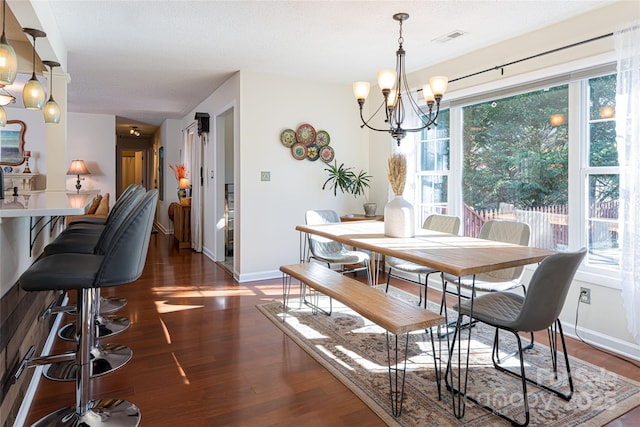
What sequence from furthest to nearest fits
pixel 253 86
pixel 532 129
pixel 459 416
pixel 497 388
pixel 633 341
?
1. pixel 253 86
2. pixel 532 129
3. pixel 633 341
4. pixel 497 388
5. pixel 459 416

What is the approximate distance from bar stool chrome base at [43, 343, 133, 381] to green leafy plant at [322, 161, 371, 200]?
3102mm

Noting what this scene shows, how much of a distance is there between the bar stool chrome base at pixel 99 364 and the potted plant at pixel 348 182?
3.09 metres

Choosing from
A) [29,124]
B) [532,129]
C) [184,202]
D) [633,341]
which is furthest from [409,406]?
[29,124]

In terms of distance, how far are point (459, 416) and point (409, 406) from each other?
9.7 inches

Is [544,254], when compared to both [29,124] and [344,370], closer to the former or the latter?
[344,370]

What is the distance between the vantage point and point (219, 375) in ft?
7.82

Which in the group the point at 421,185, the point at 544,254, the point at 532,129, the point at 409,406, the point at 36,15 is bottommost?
the point at 409,406

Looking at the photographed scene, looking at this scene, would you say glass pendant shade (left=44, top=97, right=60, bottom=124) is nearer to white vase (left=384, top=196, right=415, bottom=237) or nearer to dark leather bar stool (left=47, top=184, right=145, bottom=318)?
dark leather bar stool (left=47, top=184, right=145, bottom=318)

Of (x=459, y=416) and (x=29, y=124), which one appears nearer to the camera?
(x=459, y=416)

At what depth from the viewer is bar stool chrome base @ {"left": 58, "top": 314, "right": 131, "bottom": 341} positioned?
2922mm

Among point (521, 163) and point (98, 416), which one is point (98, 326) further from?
point (521, 163)

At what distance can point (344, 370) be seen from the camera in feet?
8.01

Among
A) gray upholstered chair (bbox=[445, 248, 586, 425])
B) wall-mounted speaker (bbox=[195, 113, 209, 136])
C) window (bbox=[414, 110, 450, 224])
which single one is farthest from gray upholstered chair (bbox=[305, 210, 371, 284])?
wall-mounted speaker (bbox=[195, 113, 209, 136])

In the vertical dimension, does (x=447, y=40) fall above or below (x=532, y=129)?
above
